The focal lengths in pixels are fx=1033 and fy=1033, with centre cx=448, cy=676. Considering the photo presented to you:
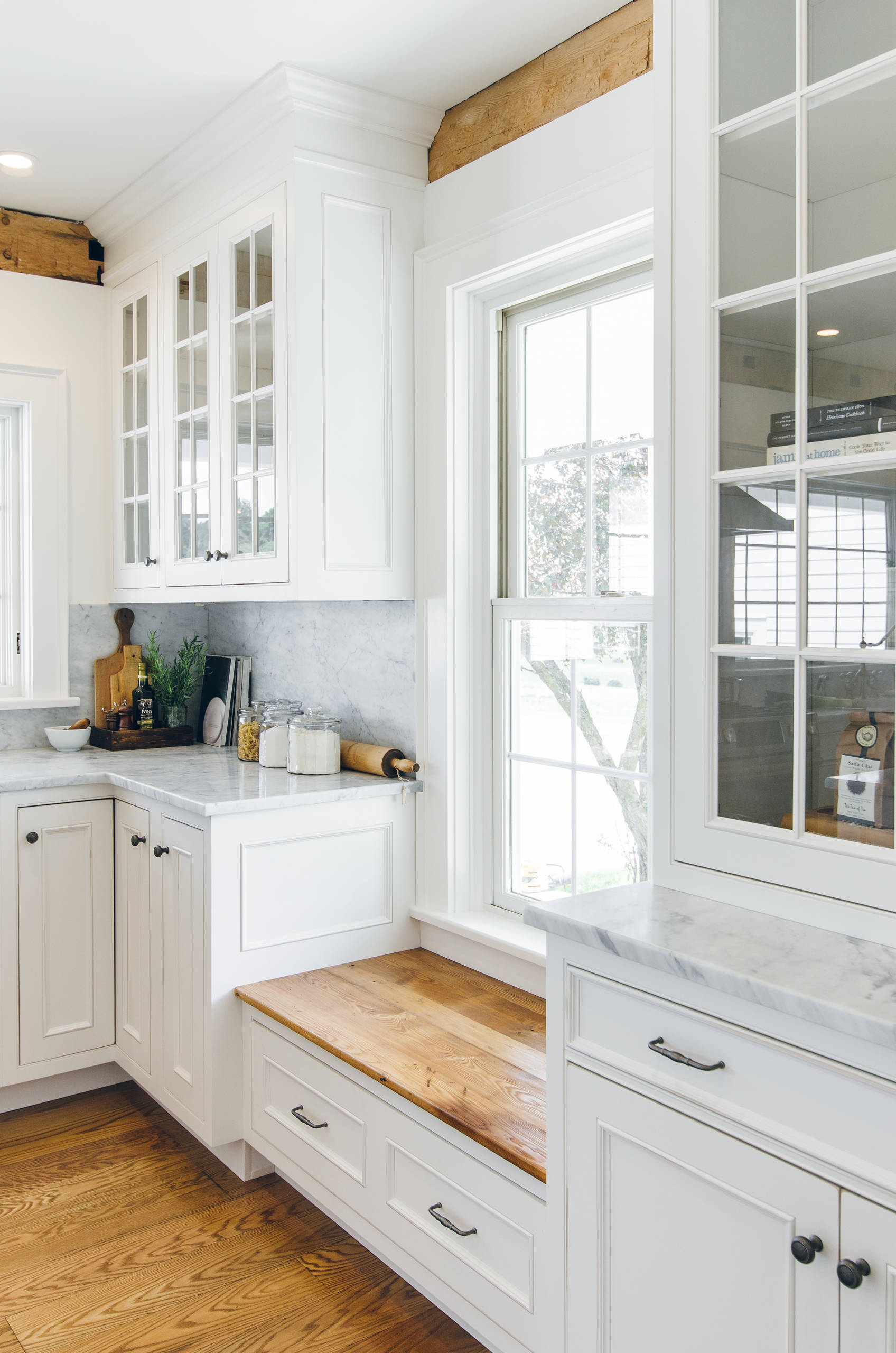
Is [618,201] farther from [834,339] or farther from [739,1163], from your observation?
[739,1163]

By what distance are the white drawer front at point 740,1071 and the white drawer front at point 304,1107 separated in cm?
81

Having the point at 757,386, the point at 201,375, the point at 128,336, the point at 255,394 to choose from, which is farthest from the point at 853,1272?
the point at 128,336

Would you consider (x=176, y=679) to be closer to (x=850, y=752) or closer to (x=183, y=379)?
(x=183, y=379)

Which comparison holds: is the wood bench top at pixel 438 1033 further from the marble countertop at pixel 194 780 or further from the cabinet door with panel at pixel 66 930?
the cabinet door with panel at pixel 66 930

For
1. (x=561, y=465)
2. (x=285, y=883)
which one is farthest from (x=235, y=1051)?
(x=561, y=465)

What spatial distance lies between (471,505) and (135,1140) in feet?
6.29

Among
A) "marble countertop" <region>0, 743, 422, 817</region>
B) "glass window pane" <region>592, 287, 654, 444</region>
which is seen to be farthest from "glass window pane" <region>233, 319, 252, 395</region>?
"marble countertop" <region>0, 743, 422, 817</region>

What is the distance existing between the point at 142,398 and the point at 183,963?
188 centimetres

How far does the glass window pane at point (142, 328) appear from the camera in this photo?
337cm

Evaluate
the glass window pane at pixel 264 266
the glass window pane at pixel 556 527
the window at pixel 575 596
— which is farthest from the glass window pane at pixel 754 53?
the glass window pane at pixel 264 266

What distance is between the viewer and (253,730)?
3.20 metres

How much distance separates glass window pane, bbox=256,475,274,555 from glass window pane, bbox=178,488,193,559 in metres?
0.46

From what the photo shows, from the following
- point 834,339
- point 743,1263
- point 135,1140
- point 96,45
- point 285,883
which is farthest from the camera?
point 135,1140

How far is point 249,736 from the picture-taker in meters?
3.20
